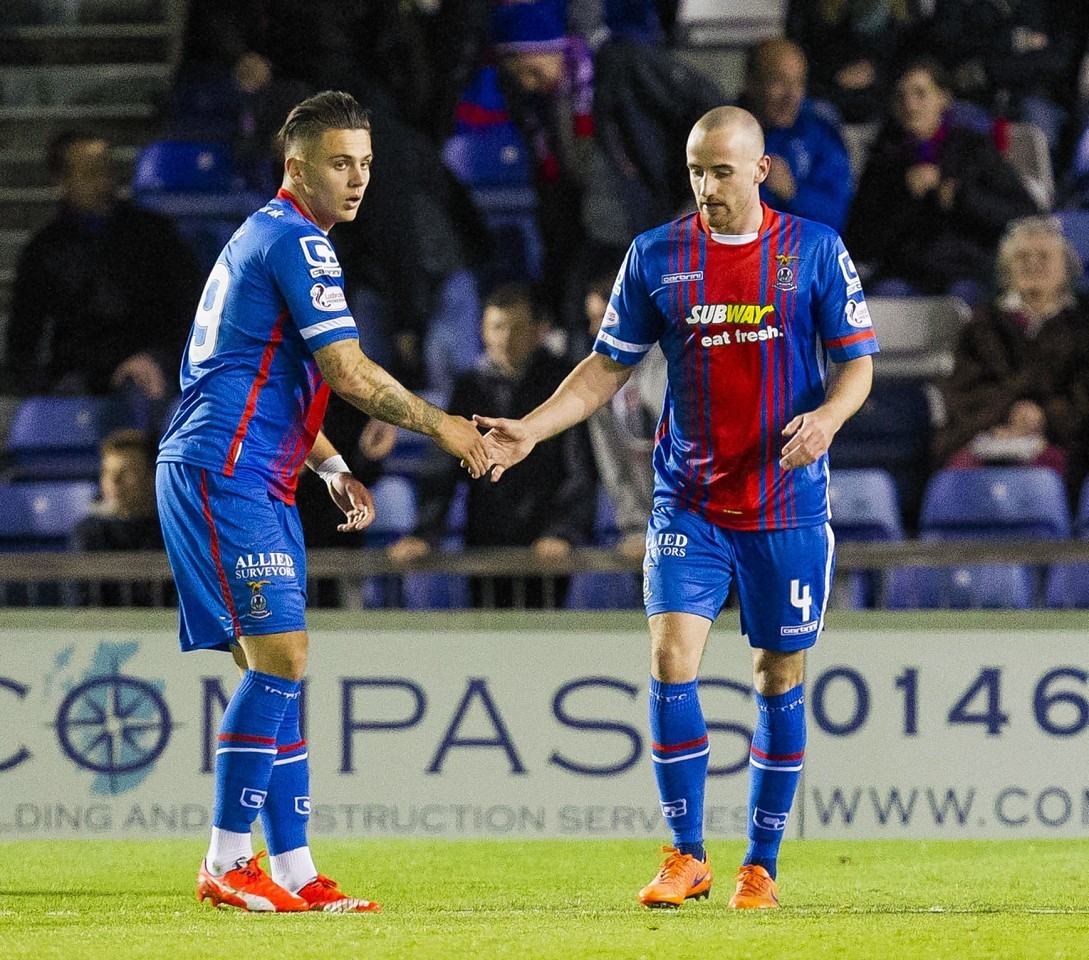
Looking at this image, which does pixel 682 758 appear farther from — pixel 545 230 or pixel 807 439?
pixel 545 230

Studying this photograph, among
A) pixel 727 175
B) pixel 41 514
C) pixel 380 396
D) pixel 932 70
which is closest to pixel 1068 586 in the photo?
pixel 932 70

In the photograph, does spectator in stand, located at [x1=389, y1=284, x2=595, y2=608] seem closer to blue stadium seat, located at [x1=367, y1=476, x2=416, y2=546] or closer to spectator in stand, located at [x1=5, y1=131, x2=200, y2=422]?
blue stadium seat, located at [x1=367, y1=476, x2=416, y2=546]

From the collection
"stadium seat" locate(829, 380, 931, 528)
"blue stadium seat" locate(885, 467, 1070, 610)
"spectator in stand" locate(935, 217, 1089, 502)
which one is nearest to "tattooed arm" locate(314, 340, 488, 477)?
"blue stadium seat" locate(885, 467, 1070, 610)

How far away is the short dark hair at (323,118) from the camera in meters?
5.07

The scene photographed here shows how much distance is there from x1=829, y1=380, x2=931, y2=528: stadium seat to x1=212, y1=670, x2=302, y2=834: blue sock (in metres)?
4.87

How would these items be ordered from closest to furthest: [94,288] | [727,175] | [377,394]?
[377,394] → [727,175] → [94,288]

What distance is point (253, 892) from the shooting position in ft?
16.6

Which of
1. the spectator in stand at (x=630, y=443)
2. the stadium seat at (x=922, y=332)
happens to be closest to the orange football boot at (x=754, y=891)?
the spectator in stand at (x=630, y=443)

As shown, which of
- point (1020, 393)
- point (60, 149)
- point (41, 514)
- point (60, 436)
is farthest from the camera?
point (60, 149)

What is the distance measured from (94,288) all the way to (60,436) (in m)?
0.83

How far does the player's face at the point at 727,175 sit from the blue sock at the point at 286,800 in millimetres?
1764

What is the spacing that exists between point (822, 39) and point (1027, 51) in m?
1.23

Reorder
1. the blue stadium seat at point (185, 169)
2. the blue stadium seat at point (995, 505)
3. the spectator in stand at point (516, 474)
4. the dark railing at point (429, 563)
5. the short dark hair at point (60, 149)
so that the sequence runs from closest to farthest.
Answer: the dark railing at point (429, 563) → the spectator in stand at point (516, 474) → the blue stadium seat at point (995, 505) → the short dark hair at point (60, 149) → the blue stadium seat at point (185, 169)

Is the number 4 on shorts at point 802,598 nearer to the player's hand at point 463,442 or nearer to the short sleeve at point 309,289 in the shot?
the player's hand at point 463,442
